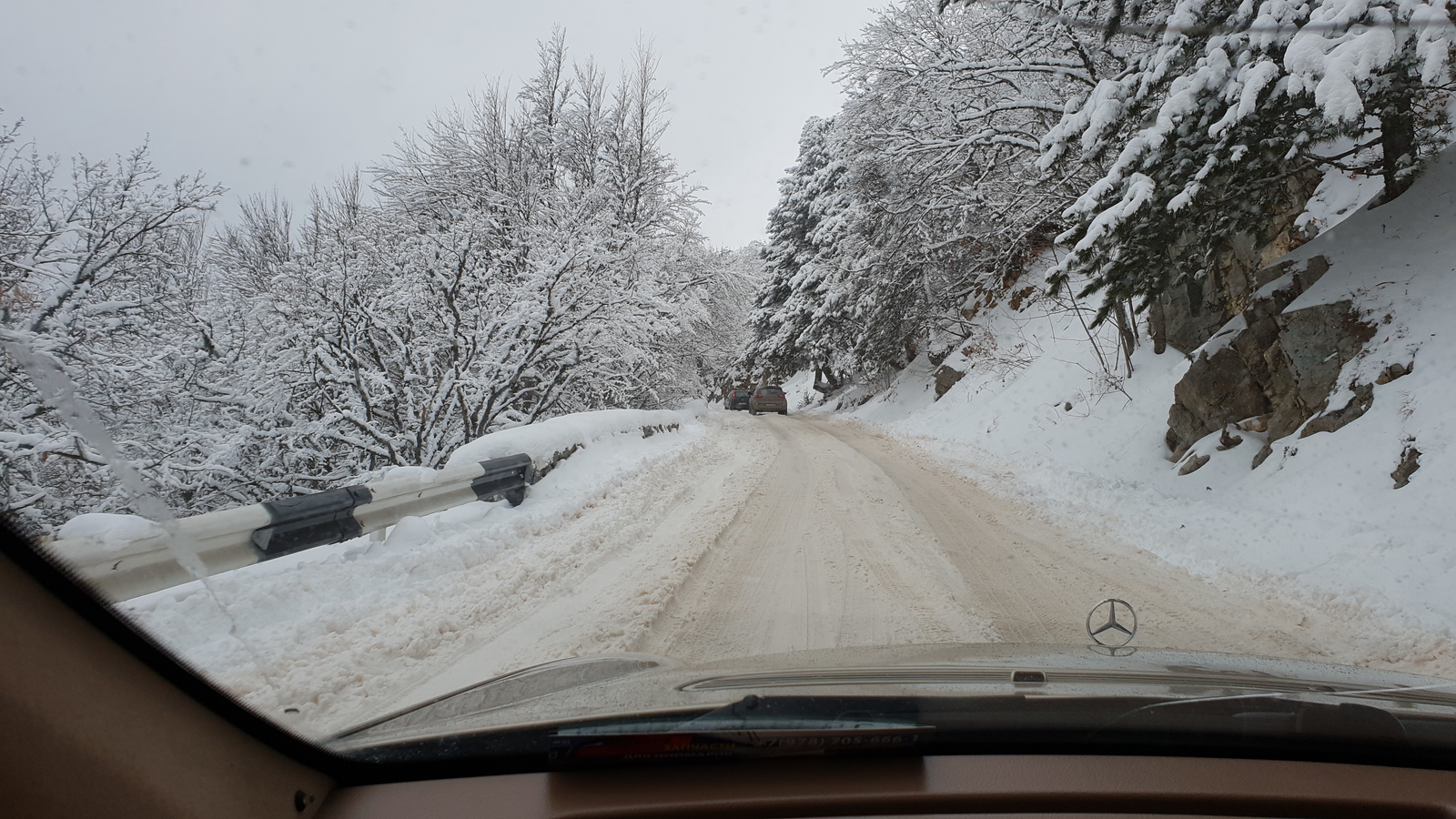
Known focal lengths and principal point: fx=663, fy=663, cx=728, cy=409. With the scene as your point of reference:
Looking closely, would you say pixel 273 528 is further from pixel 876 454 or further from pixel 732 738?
pixel 876 454

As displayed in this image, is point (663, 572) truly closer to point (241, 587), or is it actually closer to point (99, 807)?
point (241, 587)

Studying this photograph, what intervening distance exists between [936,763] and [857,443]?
13.2 m

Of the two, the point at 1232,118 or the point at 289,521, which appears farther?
the point at 1232,118

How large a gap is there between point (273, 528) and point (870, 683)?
3.86 meters

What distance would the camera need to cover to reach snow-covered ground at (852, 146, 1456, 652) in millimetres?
4754

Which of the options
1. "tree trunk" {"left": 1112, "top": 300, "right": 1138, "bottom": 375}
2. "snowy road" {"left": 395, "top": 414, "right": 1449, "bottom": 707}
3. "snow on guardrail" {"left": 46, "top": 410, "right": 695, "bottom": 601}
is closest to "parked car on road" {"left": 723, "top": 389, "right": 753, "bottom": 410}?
"tree trunk" {"left": 1112, "top": 300, "right": 1138, "bottom": 375}

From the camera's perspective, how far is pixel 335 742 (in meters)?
1.72

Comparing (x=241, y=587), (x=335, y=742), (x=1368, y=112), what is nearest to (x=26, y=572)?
(x=335, y=742)

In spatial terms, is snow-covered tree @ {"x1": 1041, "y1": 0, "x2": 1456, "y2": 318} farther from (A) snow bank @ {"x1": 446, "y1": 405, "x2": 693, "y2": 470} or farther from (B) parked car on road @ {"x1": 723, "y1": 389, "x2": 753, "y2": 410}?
(B) parked car on road @ {"x1": 723, "y1": 389, "x2": 753, "y2": 410}

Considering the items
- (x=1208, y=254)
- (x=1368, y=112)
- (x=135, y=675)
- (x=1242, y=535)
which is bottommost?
(x=1242, y=535)

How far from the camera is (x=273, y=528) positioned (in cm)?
408

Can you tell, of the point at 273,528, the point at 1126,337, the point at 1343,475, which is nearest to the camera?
the point at 273,528


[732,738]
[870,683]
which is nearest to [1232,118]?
[870,683]

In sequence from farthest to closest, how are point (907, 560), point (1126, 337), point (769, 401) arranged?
point (769, 401) < point (1126, 337) < point (907, 560)
